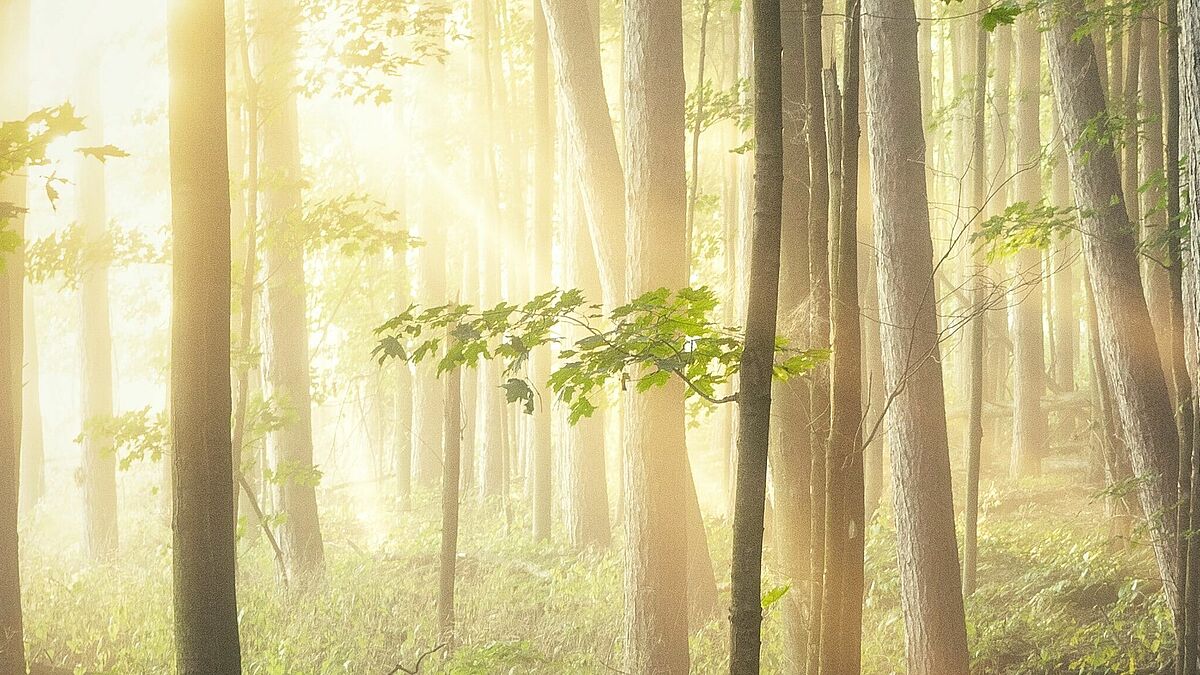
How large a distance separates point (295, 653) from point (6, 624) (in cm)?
254

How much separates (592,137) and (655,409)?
272cm

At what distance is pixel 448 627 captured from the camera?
28.5 ft

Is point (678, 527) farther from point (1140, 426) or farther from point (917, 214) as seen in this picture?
point (1140, 426)

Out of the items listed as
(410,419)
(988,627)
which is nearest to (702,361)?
(988,627)

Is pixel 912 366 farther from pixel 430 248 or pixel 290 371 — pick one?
pixel 430 248

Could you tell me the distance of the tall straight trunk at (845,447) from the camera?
376 cm

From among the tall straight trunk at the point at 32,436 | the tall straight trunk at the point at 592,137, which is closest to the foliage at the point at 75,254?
the tall straight trunk at the point at 592,137

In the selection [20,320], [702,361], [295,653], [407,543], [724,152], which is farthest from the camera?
[724,152]

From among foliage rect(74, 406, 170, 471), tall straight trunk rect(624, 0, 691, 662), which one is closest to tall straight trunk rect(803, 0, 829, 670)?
tall straight trunk rect(624, 0, 691, 662)

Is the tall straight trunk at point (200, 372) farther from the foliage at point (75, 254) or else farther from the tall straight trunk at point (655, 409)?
the foliage at point (75, 254)

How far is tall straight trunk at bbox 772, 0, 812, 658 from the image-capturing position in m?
5.43

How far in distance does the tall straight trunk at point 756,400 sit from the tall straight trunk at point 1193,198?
115 cm

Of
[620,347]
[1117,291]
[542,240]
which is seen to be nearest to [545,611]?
[1117,291]

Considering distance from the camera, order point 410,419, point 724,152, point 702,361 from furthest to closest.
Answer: point 410,419
point 724,152
point 702,361
